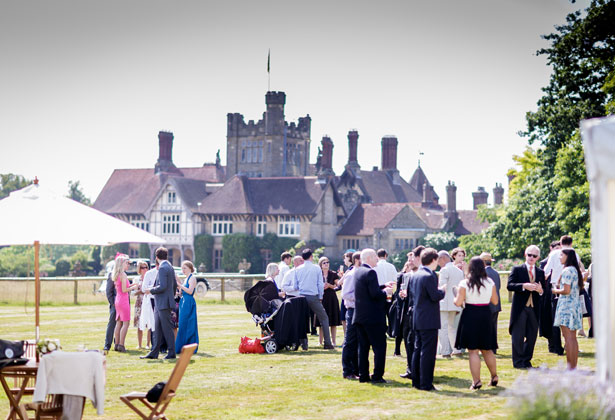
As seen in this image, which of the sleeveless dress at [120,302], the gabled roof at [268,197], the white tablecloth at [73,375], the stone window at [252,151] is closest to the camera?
the white tablecloth at [73,375]

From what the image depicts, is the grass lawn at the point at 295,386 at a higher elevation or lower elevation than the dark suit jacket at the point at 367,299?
lower

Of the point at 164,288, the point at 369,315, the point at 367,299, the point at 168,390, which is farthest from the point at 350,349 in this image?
the point at 168,390

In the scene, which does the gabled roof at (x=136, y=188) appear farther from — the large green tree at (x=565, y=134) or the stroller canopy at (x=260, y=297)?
the stroller canopy at (x=260, y=297)

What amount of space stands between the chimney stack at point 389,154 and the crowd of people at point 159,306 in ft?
303

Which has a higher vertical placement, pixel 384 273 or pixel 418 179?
pixel 418 179

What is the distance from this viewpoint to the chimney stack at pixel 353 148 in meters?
103

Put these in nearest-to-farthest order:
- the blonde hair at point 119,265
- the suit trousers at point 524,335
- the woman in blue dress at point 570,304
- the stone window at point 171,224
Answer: the woman in blue dress at point 570,304, the suit trousers at point 524,335, the blonde hair at point 119,265, the stone window at point 171,224

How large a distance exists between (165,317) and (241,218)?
69632mm

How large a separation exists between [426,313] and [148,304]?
24.8 ft

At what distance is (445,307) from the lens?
53.6 ft

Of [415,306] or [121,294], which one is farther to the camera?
[121,294]

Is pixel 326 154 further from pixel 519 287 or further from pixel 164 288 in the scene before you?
pixel 519 287

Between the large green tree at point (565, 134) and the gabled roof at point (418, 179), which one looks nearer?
the large green tree at point (565, 134)

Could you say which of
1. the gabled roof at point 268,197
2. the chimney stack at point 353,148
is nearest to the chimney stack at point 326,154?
the gabled roof at point 268,197
